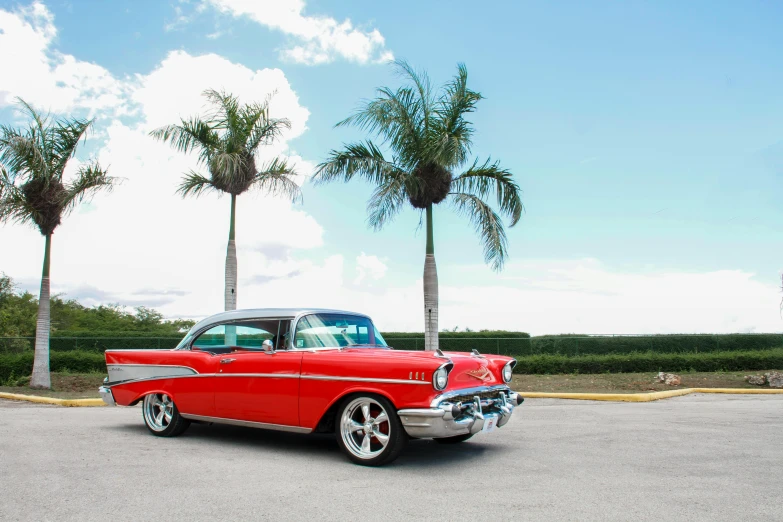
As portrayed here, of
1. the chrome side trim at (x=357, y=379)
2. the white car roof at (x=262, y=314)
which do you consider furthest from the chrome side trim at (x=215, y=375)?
the white car roof at (x=262, y=314)

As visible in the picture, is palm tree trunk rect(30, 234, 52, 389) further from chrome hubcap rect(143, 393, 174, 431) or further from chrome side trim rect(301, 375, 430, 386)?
chrome side trim rect(301, 375, 430, 386)

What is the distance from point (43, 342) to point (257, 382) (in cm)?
1410

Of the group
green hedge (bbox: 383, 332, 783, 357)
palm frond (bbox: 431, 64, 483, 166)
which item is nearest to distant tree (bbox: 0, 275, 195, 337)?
green hedge (bbox: 383, 332, 783, 357)

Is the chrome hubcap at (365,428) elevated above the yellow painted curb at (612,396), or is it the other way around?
the chrome hubcap at (365,428)

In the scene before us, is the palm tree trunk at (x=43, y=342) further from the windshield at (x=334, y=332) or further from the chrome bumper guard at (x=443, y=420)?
the chrome bumper guard at (x=443, y=420)

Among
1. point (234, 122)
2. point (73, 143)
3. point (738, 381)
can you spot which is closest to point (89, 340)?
point (73, 143)

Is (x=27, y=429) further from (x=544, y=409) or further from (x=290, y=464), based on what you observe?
(x=544, y=409)

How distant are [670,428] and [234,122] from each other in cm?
1496

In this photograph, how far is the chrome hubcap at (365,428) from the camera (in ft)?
21.2

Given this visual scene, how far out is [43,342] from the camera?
1855cm

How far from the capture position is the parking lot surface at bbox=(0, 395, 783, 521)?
16.0 feet

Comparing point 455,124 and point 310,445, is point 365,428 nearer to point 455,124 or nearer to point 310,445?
point 310,445

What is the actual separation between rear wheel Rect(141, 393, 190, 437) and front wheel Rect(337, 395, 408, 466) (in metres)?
2.58

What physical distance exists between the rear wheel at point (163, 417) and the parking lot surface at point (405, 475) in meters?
0.16
